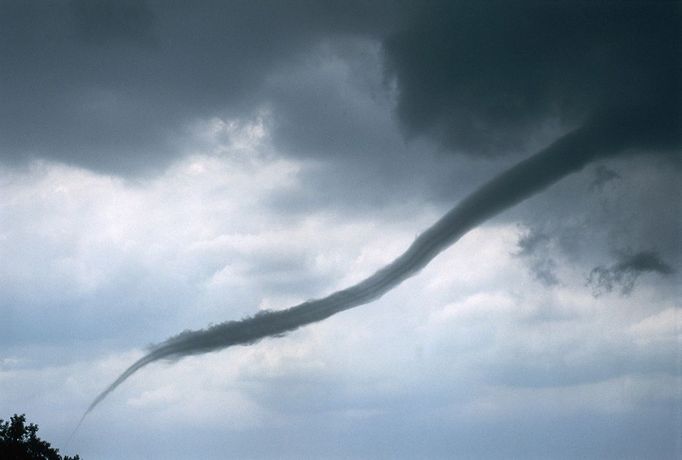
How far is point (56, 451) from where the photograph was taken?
116m

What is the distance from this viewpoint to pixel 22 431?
114 m

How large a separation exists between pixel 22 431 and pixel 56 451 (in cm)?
619
